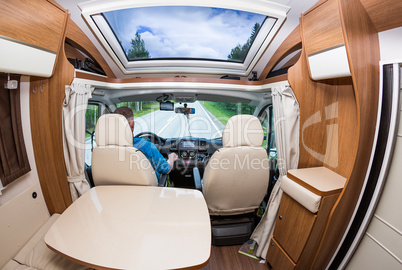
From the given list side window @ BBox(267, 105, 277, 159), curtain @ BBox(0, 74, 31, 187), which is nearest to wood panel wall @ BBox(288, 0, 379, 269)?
side window @ BBox(267, 105, 277, 159)

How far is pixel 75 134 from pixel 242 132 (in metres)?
1.93

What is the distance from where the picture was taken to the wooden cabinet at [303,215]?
1300mm

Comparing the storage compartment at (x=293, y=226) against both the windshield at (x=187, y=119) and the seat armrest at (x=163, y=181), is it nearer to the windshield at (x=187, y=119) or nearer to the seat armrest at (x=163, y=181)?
the seat armrest at (x=163, y=181)

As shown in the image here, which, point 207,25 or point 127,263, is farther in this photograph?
point 207,25

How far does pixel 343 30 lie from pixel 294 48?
72 centimetres

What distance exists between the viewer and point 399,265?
4.00ft

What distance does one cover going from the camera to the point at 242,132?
1.73m

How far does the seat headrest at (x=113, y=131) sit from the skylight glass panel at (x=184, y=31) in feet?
3.41

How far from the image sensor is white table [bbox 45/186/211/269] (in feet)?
3.02

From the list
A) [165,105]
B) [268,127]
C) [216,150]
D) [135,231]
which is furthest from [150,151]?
[268,127]

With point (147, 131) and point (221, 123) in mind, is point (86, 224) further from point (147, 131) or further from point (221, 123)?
point (221, 123)

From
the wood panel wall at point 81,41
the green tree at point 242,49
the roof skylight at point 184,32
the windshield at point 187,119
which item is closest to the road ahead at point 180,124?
the windshield at point 187,119

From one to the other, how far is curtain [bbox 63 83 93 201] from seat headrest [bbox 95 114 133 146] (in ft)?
1.61

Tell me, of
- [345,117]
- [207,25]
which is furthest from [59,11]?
[345,117]
